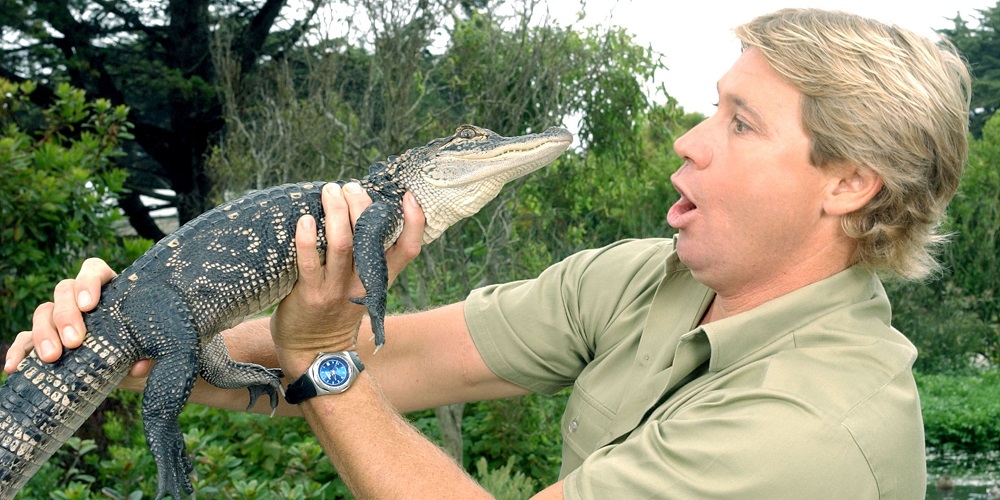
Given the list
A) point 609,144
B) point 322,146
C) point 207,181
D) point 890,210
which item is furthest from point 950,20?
point 890,210

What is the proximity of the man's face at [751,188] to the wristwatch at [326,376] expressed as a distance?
82cm

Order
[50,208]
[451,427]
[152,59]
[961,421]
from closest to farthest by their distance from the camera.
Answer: [50,208], [451,427], [961,421], [152,59]

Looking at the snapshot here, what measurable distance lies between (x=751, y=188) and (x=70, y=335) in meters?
1.53

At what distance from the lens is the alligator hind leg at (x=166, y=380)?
7.13 feet

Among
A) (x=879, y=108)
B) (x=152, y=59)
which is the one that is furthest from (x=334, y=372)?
(x=152, y=59)

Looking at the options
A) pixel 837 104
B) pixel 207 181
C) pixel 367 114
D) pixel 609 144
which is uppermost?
pixel 837 104

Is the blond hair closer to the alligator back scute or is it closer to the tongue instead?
the tongue

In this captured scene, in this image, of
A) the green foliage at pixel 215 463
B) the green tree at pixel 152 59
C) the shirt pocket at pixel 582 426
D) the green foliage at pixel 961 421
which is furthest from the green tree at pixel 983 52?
the shirt pocket at pixel 582 426

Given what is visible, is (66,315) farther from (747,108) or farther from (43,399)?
(747,108)

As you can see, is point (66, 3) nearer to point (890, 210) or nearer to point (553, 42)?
point (553, 42)

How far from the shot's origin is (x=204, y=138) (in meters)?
12.9

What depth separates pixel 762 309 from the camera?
2115 millimetres

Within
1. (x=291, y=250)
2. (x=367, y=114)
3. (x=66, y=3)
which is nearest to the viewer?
(x=291, y=250)

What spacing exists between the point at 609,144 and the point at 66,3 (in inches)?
280
